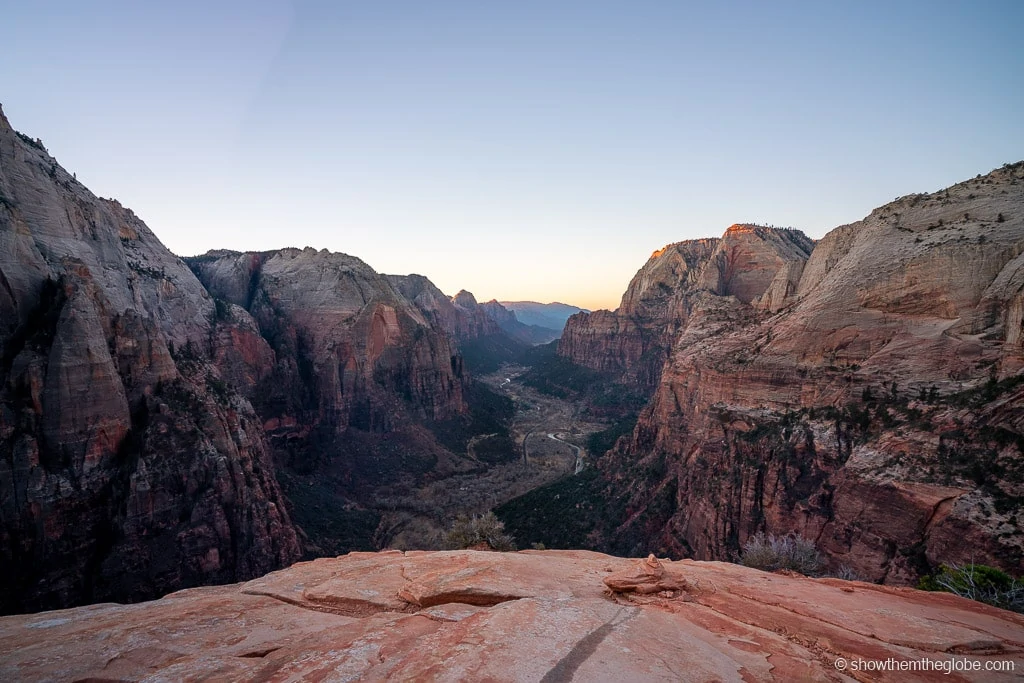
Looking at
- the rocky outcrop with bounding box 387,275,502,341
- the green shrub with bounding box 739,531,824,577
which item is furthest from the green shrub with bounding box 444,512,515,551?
the rocky outcrop with bounding box 387,275,502,341

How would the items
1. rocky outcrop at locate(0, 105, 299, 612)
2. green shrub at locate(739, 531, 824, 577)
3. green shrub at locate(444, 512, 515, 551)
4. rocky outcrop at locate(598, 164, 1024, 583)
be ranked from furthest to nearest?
1. green shrub at locate(444, 512, 515, 551)
2. rocky outcrop at locate(0, 105, 299, 612)
3. green shrub at locate(739, 531, 824, 577)
4. rocky outcrop at locate(598, 164, 1024, 583)

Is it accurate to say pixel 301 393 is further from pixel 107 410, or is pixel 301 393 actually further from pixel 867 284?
pixel 867 284

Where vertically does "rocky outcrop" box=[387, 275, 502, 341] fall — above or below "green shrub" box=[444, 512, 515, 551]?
above

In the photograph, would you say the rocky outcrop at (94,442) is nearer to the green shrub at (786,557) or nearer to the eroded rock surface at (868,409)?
the eroded rock surface at (868,409)

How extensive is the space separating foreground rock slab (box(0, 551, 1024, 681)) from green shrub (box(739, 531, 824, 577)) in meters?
9.98

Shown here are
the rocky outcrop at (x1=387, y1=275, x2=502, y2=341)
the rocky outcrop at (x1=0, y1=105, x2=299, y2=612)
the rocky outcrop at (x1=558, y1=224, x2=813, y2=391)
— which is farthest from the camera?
the rocky outcrop at (x1=387, y1=275, x2=502, y2=341)

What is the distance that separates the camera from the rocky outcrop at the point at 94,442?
808 inches

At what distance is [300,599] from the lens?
33.3 feet

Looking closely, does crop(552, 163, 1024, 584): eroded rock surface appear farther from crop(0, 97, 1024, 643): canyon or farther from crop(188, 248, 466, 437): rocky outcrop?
crop(188, 248, 466, 437): rocky outcrop

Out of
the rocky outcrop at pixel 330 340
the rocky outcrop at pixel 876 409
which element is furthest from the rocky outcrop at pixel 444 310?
the rocky outcrop at pixel 876 409

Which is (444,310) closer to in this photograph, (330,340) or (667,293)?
(667,293)

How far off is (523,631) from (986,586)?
16.5m

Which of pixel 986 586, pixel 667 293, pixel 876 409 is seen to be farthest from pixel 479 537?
pixel 667 293

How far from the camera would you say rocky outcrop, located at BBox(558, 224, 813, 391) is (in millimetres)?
58312
